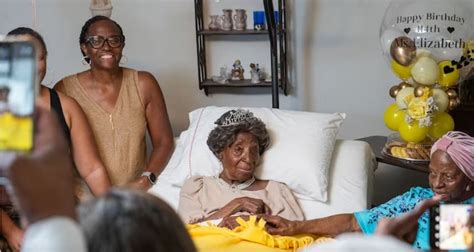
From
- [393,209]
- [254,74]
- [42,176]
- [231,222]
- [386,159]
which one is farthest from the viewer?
[254,74]

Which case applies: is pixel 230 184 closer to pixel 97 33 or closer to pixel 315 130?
pixel 315 130

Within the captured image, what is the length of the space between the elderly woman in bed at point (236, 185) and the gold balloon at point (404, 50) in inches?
22.5

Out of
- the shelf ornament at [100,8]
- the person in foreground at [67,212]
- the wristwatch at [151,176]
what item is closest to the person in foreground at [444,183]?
the wristwatch at [151,176]

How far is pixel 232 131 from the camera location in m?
2.48

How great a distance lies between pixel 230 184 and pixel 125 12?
1301 millimetres

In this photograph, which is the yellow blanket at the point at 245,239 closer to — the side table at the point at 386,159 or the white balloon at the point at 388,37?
the side table at the point at 386,159

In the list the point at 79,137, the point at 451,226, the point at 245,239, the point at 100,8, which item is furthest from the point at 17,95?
the point at 100,8

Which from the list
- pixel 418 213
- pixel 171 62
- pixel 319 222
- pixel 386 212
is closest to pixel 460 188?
pixel 386 212

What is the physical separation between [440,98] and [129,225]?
1881 mm

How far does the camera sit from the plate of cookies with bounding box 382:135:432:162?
2607 millimetres

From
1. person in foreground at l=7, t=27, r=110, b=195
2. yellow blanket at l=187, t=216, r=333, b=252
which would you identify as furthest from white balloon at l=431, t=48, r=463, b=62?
person in foreground at l=7, t=27, r=110, b=195

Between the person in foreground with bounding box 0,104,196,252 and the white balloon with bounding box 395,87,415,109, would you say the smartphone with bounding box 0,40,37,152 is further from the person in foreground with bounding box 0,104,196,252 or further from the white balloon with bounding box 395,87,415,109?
the white balloon with bounding box 395,87,415,109

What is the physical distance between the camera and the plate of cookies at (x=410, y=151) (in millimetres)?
2607

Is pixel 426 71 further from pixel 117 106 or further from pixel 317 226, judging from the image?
pixel 117 106
